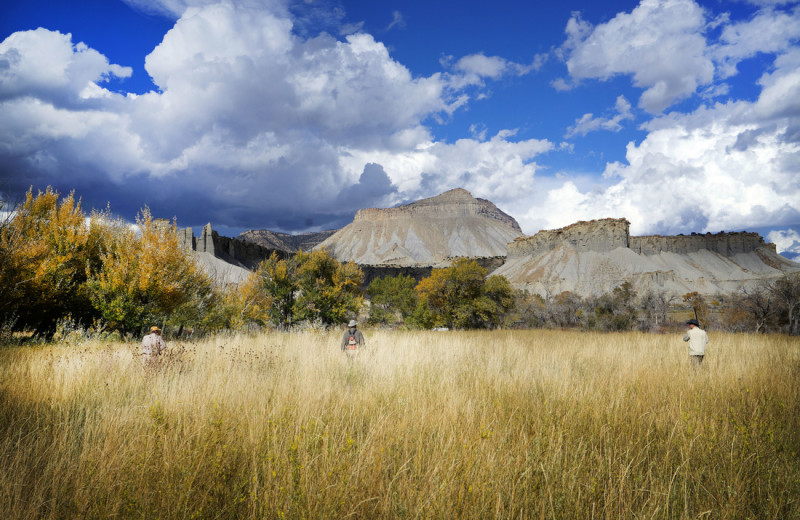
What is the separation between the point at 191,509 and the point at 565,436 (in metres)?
3.00

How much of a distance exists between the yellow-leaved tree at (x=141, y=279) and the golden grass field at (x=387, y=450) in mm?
7559

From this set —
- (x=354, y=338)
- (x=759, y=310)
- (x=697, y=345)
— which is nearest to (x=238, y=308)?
(x=354, y=338)

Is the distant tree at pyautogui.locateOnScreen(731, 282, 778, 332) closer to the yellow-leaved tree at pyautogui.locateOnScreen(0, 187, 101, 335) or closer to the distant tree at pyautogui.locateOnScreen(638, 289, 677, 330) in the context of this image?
the distant tree at pyautogui.locateOnScreen(638, 289, 677, 330)

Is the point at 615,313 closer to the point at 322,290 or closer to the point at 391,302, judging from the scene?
the point at 322,290

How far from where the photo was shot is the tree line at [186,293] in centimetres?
1159

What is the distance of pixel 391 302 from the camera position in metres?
41.7

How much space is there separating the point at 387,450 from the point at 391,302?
39063mm

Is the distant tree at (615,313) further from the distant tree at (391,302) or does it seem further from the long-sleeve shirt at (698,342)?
the long-sleeve shirt at (698,342)

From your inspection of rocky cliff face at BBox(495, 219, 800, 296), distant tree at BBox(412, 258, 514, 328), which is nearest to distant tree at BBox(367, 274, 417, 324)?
distant tree at BBox(412, 258, 514, 328)

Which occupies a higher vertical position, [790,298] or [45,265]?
[45,265]

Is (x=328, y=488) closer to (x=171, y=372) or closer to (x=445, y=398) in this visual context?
(x=445, y=398)

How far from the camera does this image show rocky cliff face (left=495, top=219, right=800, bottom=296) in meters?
76.8

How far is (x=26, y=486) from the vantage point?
7.70ft

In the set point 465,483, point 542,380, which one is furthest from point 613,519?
point 542,380
